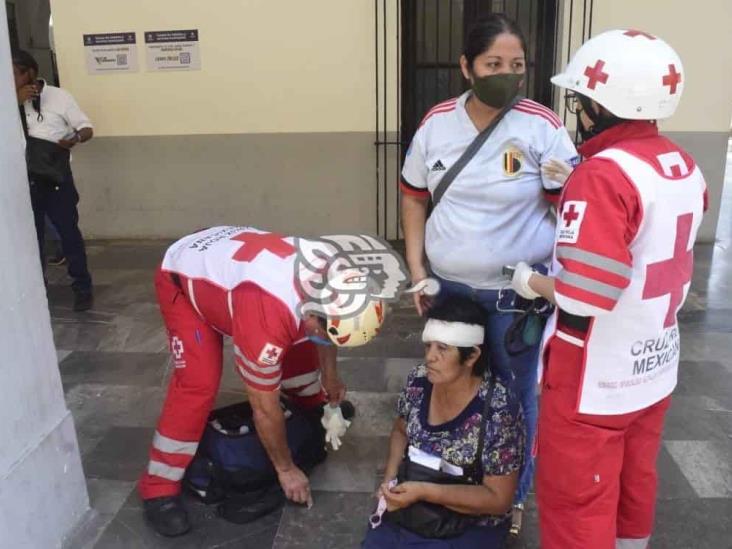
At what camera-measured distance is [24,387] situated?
217cm

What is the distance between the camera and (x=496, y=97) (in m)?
2.09

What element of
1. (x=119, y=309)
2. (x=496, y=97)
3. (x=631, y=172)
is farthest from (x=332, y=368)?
(x=119, y=309)

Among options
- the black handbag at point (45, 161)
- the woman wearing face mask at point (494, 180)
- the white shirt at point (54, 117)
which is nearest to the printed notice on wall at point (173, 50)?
the white shirt at point (54, 117)

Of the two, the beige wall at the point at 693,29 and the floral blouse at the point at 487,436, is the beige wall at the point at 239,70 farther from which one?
the floral blouse at the point at 487,436

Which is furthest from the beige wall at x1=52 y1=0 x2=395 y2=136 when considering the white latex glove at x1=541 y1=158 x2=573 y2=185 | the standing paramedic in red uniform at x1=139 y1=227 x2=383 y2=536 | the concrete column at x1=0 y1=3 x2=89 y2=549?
the white latex glove at x1=541 y1=158 x2=573 y2=185

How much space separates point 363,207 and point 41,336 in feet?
13.5

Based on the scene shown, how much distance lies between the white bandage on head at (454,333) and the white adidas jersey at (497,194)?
0.55 feet

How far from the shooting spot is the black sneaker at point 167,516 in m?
2.43

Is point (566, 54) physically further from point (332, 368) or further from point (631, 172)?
point (631, 172)

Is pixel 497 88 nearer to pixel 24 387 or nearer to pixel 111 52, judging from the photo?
pixel 24 387

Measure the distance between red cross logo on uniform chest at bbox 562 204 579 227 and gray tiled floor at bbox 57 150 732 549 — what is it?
1.29 m

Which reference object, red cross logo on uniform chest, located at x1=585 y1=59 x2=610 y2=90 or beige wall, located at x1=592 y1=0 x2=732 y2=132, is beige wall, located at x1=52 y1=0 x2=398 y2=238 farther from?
red cross logo on uniform chest, located at x1=585 y1=59 x2=610 y2=90

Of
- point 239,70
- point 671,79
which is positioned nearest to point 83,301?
point 239,70

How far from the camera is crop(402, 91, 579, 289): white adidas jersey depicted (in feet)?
6.90
